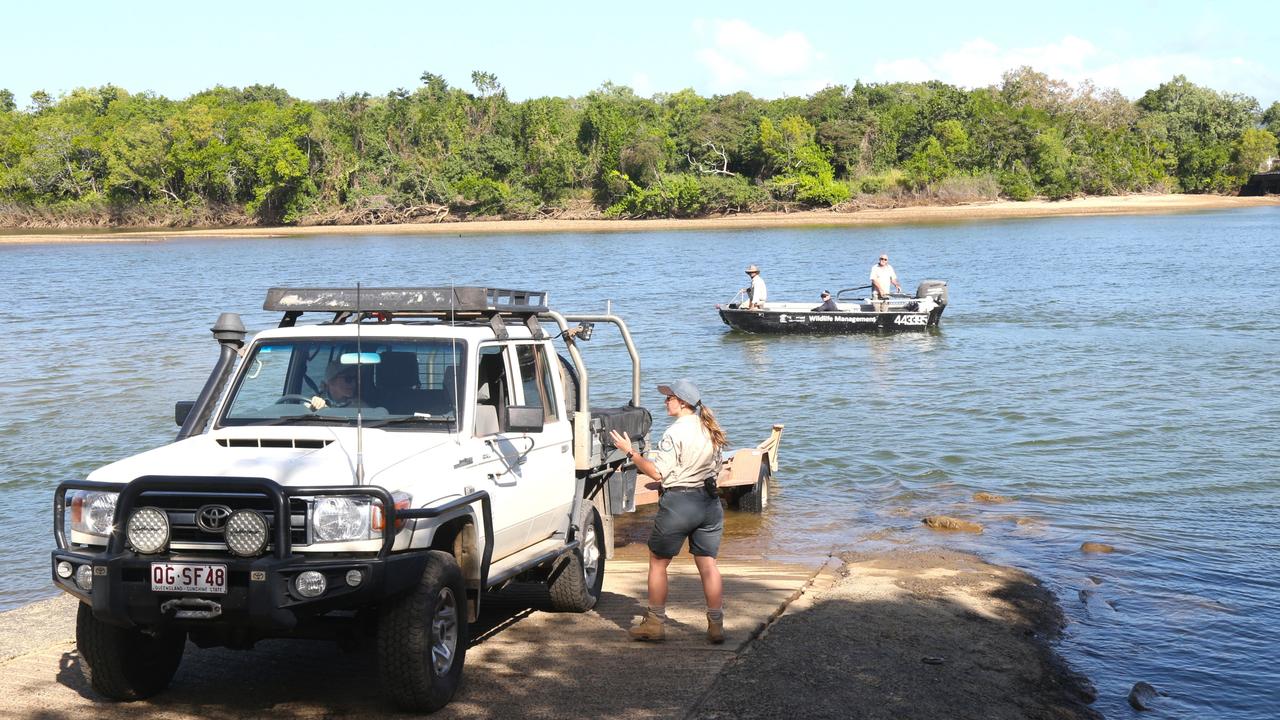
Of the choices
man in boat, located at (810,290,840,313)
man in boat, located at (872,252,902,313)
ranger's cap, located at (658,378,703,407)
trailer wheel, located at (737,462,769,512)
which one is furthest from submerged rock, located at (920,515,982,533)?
man in boat, located at (872,252,902,313)

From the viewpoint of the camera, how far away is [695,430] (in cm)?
793

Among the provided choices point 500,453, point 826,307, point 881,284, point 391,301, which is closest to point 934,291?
point 881,284

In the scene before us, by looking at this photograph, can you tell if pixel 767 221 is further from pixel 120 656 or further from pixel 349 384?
pixel 120 656

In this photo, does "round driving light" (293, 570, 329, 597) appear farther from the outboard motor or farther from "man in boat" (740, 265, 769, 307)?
the outboard motor

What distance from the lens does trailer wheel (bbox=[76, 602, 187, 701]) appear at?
671 cm

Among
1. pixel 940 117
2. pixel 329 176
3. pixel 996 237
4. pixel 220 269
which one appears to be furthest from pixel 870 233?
pixel 329 176

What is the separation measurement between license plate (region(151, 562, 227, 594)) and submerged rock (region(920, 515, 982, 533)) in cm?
894

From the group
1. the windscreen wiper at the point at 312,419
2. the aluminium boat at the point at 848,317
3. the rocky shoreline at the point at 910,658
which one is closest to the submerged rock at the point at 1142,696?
the rocky shoreline at the point at 910,658

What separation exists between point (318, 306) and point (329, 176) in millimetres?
105296

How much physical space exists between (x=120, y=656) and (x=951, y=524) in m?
8.92

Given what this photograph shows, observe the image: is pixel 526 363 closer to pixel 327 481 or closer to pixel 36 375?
pixel 327 481

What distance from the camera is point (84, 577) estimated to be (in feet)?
21.0

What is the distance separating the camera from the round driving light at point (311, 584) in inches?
242

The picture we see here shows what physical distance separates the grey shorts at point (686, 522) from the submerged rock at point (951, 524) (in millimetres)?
6016
